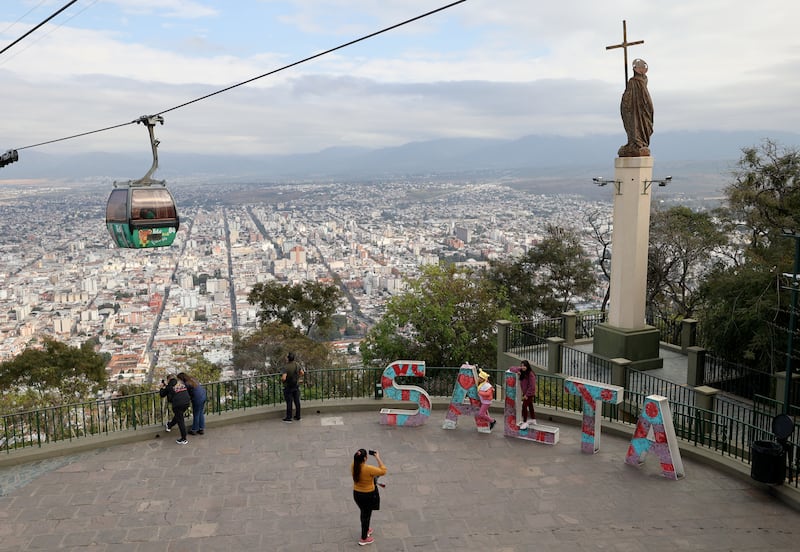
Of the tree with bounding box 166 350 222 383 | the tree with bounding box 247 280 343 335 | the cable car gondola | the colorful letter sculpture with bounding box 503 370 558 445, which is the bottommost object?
the tree with bounding box 166 350 222 383

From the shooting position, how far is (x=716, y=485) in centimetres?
913

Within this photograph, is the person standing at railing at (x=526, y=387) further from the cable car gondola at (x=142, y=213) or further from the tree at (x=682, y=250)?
the tree at (x=682, y=250)

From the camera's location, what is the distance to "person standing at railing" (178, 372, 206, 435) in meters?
10.8

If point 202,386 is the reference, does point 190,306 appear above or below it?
below

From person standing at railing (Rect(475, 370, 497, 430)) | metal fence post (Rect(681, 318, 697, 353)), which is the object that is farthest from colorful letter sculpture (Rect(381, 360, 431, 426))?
metal fence post (Rect(681, 318, 697, 353))

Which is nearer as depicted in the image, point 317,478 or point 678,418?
point 317,478

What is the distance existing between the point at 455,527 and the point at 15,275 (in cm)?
6286

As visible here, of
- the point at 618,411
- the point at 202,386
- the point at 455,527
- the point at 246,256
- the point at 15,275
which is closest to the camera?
the point at 455,527

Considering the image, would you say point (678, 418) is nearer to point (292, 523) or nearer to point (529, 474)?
point (529, 474)

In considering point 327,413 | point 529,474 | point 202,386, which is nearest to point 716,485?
point 529,474

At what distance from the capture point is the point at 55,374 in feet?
72.9

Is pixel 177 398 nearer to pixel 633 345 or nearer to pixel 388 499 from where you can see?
pixel 388 499

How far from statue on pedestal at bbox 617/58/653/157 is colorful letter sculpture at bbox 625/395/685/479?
27.6 ft

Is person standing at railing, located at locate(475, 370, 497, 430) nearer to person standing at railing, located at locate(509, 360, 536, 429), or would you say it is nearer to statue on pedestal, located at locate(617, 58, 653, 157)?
person standing at railing, located at locate(509, 360, 536, 429)
